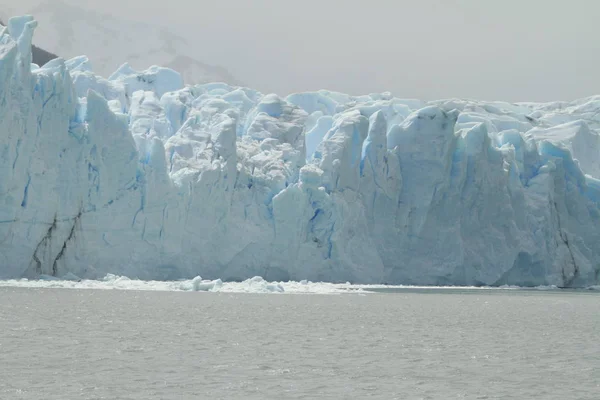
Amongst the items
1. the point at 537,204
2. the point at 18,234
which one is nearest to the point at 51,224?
the point at 18,234

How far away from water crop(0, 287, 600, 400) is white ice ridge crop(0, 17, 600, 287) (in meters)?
4.46

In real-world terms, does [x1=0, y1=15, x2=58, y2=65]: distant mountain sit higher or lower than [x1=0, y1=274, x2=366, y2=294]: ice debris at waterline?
higher

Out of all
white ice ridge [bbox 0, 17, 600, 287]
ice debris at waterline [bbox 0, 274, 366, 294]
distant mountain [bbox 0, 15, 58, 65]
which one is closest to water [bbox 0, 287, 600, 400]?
ice debris at waterline [bbox 0, 274, 366, 294]

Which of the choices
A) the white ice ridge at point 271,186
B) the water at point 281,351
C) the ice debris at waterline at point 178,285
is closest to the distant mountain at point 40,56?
the white ice ridge at point 271,186

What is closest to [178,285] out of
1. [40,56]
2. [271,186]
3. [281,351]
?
[271,186]

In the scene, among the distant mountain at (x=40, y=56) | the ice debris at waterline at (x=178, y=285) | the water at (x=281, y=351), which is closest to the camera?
the water at (x=281, y=351)

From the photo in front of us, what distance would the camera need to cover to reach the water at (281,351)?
7.87 metres

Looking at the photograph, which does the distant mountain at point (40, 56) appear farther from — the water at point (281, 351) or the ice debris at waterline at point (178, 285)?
the water at point (281, 351)

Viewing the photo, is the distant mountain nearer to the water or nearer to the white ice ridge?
the white ice ridge

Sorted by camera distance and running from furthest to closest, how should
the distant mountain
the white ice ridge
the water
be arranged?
1. the distant mountain
2. the white ice ridge
3. the water

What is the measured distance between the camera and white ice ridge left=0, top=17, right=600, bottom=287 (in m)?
22.1

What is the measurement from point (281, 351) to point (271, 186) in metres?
15.7

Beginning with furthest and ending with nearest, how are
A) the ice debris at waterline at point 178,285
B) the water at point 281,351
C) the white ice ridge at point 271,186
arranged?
the white ice ridge at point 271,186
the ice debris at waterline at point 178,285
the water at point 281,351

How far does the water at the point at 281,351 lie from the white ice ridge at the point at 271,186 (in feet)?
14.6
